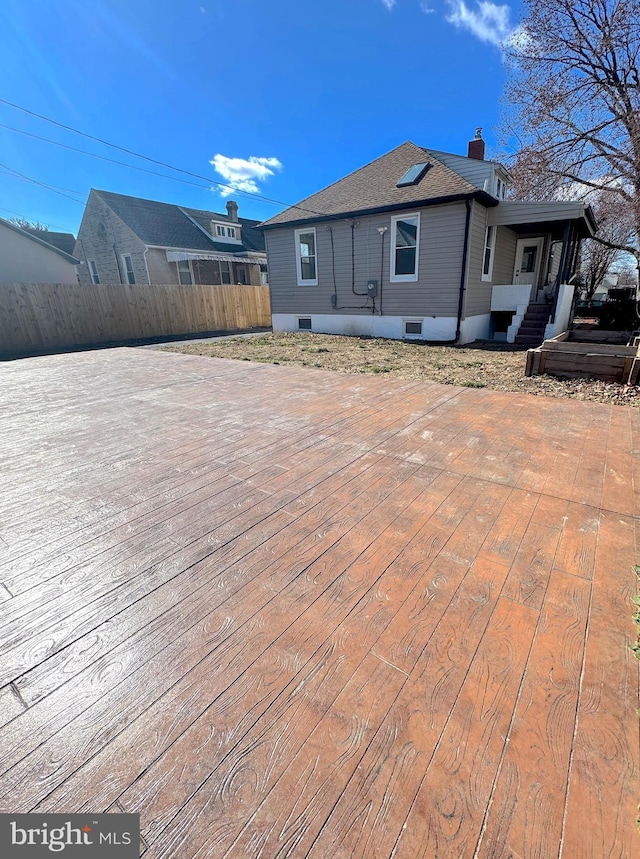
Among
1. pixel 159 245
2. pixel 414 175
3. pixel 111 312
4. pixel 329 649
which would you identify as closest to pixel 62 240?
pixel 159 245

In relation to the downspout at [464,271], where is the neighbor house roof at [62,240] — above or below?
above

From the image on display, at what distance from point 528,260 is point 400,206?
582 centimetres

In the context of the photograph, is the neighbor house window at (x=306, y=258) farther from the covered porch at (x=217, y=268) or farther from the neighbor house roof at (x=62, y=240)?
the neighbor house roof at (x=62, y=240)

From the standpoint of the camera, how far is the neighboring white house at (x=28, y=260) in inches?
621

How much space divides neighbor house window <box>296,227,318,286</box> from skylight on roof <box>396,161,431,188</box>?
2786 mm

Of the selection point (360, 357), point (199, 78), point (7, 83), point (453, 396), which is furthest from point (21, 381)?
point (199, 78)

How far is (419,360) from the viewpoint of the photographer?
7328 mm

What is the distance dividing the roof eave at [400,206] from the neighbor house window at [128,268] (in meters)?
10.0

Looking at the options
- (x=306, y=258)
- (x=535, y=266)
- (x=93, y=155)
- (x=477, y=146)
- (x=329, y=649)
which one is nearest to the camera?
(x=329, y=649)

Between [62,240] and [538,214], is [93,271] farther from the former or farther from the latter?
[538,214]

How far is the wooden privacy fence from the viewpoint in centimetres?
1053

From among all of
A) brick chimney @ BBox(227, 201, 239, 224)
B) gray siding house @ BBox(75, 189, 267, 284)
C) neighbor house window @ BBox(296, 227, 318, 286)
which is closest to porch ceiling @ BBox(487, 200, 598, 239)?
neighbor house window @ BBox(296, 227, 318, 286)

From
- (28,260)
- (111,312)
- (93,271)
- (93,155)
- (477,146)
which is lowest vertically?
(111,312)

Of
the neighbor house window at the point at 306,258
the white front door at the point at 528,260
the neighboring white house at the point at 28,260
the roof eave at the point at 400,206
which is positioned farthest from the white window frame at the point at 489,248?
the neighboring white house at the point at 28,260
